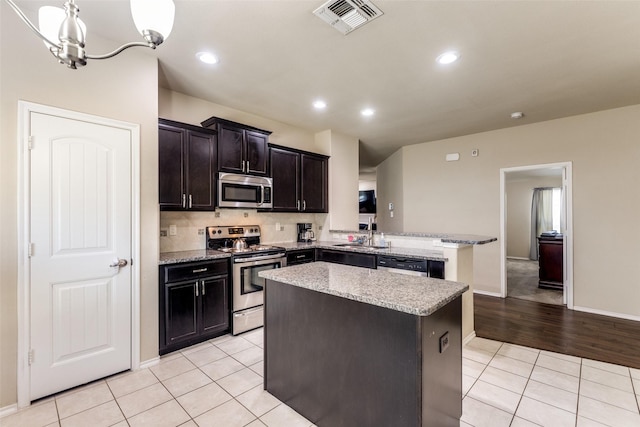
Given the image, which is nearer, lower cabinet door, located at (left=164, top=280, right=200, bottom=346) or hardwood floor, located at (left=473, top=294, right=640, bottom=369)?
lower cabinet door, located at (left=164, top=280, right=200, bottom=346)

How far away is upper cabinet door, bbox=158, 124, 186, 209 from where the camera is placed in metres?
2.96

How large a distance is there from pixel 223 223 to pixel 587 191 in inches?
197

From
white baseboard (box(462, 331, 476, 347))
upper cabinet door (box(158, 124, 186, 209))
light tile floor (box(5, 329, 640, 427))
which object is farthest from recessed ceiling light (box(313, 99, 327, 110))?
white baseboard (box(462, 331, 476, 347))

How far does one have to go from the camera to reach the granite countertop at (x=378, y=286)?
1.44m

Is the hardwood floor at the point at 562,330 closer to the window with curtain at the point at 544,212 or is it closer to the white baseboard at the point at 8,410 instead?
the white baseboard at the point at 8,410

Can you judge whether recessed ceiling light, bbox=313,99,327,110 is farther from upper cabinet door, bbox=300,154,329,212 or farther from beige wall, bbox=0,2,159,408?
beige wall, bbox=0,2,159,408

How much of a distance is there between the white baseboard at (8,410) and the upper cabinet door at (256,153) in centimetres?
278

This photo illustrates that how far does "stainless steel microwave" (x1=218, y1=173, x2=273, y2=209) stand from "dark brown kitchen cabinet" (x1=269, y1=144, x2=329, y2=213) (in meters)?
0.17

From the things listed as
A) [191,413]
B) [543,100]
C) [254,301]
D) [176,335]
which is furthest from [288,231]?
[543,100]

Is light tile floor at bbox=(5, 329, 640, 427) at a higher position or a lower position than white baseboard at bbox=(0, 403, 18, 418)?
lower

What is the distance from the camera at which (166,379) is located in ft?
7.89

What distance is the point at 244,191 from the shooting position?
12.2 ft

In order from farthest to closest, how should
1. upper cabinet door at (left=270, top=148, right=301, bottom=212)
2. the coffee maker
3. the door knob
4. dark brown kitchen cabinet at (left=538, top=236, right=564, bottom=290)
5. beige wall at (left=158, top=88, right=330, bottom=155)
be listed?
dark brown kitchen cabinet at (left=538, top=236, right=564, bottom=290), the coffee maker, upper cabinet door at (left=270, top=148, right=301, bottom=212), beige wall at (left=158, top=88, right=330, bottom=155), the door knob

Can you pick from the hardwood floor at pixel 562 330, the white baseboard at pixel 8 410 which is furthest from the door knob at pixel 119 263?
the hardwood floor at pixel 562 330
